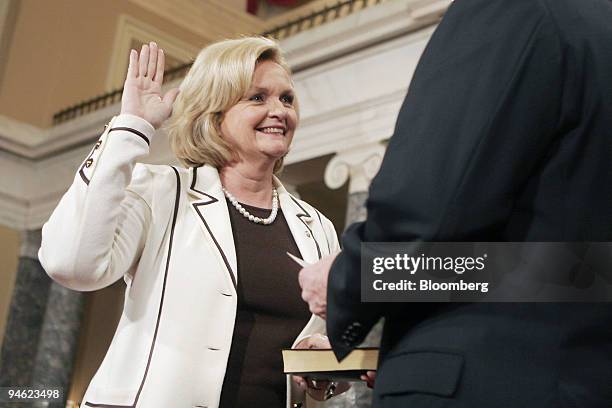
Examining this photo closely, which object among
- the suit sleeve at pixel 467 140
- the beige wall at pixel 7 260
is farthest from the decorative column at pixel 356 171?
the suit sleeve at pixel 467 140

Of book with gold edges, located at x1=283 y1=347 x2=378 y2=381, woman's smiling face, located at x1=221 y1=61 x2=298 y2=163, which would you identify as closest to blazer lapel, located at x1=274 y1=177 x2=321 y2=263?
woman's smiling face, located at x1=221 y1=61 x2=298 y2=163

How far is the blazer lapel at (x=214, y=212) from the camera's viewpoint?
248 centimetres

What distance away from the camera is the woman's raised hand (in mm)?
2496

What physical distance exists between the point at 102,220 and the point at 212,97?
642 mm

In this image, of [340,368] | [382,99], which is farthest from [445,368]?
[382,99]

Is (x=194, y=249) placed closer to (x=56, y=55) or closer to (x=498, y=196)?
(x=498, y=196)

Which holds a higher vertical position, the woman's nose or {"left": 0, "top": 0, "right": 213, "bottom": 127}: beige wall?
{"left": 0, "top": 0, "right": 213, "bottom": 127}: beige wall

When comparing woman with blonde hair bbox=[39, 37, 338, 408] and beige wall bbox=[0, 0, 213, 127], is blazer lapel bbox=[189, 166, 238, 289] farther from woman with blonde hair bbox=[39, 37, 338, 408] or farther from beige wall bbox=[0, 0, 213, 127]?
beige wall bbox=[0, 0, 213, 127]

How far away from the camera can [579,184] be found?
4.90 feet

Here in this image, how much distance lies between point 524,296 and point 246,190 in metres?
1.42

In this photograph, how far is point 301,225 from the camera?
2.78m

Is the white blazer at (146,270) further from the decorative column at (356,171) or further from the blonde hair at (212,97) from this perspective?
the decorative column at (356,171)

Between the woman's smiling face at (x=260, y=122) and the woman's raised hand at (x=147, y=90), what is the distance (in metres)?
0.23

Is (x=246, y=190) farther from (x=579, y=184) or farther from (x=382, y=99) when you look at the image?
(x=382, y=99)
